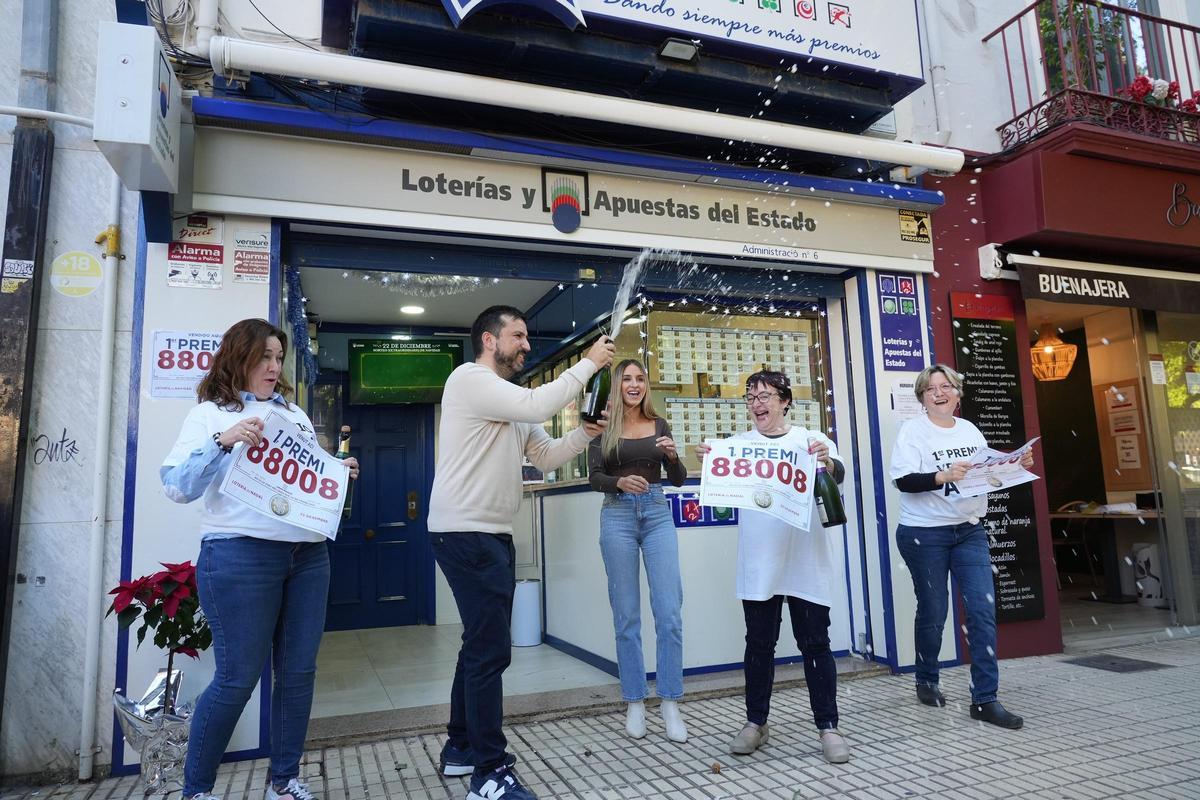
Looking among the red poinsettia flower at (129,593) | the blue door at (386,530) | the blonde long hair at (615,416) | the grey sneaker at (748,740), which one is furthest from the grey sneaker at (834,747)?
the blue door at (386,530)

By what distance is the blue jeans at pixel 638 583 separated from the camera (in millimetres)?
3895

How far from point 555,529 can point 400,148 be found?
3.30 metres

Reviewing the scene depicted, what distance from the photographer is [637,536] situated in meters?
4.06

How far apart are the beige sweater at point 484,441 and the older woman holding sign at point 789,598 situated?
3.53 feet

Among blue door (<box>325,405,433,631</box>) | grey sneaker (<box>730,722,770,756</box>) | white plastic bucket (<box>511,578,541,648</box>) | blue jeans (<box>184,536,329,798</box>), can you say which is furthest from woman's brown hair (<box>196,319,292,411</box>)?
blue door (<box>325,405,433,631</box>)

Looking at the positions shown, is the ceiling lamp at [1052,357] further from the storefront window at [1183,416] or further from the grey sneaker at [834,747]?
the grey sneaker at [834,747]

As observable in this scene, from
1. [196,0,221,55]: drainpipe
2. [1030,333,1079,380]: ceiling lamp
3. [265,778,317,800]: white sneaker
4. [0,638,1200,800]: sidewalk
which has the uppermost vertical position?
[196,0,221,55]: drainpipe

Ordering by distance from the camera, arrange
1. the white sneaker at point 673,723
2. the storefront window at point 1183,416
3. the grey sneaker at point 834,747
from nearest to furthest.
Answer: the grey sneaker at point 834,747 < the white sneaker at point 673,723 < the storefront window at point 1183,416

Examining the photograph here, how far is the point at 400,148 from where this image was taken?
14.0 feet

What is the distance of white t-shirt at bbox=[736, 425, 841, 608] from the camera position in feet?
11.6

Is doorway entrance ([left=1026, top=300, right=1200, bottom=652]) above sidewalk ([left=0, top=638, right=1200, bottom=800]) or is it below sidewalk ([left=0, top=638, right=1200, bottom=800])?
above

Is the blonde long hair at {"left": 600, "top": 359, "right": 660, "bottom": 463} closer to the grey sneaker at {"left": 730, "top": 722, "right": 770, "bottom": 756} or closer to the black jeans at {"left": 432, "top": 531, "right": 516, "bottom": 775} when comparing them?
the black jeans at {"left": 432, "top": 531, "right": 516, "bottom": 775}

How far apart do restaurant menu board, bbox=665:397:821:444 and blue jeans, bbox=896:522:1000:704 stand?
142cm

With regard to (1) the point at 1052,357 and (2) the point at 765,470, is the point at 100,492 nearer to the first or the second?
(2) the point at 765,470
